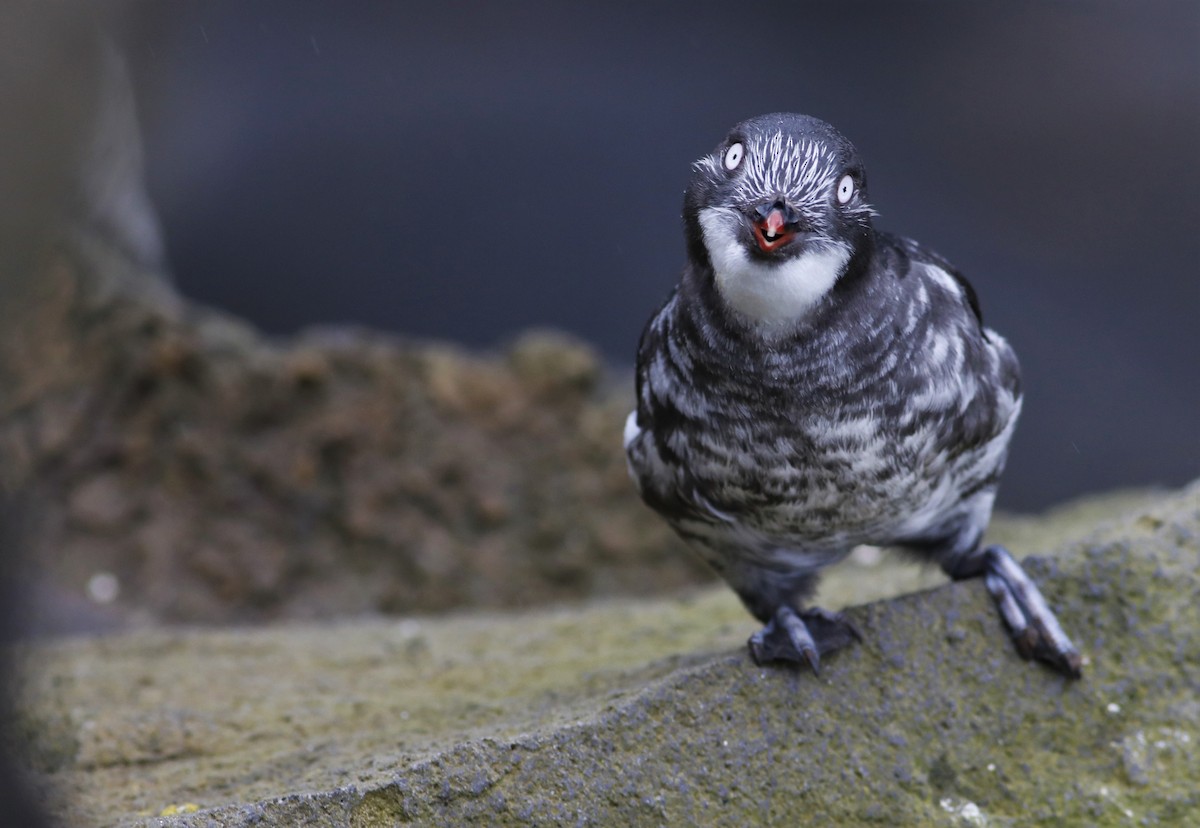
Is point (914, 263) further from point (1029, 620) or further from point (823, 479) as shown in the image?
point (1029, 620)

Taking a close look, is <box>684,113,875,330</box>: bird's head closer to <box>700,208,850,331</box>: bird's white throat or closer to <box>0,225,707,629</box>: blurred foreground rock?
<box>700,208,850,331</box>: bird's white throat

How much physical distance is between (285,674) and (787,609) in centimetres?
206

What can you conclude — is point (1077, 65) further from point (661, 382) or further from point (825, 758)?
point (825, 758)

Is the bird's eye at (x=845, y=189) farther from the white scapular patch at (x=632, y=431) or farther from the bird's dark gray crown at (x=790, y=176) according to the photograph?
the white scapular patch at (x=632, y=431)

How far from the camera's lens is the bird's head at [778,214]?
3178 millimetres

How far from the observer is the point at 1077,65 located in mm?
7191

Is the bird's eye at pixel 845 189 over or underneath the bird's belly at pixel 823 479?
over

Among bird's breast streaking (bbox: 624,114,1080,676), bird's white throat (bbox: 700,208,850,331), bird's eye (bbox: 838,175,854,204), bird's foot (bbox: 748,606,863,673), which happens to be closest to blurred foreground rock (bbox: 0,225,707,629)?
bird's breast streaking (bbox: 624,114,1080,676)

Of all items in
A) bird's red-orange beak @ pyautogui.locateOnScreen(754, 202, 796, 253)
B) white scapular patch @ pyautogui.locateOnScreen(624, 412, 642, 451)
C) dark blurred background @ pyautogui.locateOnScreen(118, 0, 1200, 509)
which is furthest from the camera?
dark blurred background @ pyautogui.locateOnScreen(118, 0, 1200, 509)

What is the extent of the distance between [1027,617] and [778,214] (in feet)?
4.73

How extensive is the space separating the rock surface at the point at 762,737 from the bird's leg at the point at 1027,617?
44 millimetres

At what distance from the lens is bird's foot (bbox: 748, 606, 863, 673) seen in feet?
11.9

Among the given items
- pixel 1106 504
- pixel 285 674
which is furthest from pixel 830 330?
pixel 1106 504

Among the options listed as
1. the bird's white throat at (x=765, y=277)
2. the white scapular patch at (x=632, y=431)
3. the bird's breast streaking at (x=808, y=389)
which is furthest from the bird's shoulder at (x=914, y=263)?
the white scapular patch at (x=632, y=431)
